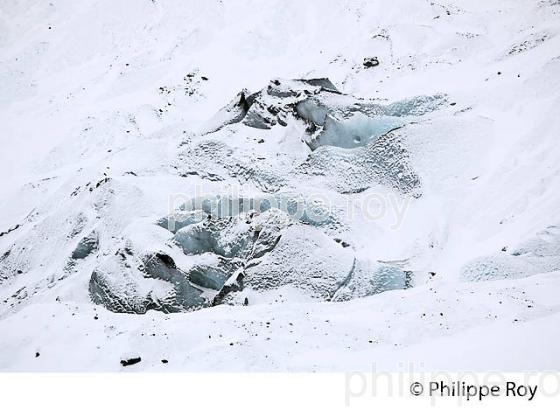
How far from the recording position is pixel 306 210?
82.4ft

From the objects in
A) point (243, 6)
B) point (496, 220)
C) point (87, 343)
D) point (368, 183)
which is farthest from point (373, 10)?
point (87, 343)

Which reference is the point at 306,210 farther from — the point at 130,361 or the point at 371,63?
the point at 371,63

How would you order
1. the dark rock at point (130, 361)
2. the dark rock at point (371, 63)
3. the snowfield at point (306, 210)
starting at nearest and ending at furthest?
the dark rock at point (130, 361)
the snowfield at point (306, 210)
the dark rock at point (371, 63)

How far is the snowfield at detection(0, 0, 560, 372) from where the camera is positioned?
17.0 metres

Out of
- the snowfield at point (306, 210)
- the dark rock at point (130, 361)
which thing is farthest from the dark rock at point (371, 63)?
the dark rock at point (130, 361)

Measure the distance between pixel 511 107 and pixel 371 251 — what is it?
1237 cm

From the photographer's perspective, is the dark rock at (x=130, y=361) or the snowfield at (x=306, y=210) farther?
the snowfield at (x=306, y=210)

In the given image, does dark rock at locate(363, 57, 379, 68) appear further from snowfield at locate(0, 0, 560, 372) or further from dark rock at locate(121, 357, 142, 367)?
dark rock at locate(121, 357, 142, 367)

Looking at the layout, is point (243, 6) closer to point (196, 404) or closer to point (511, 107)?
point (511, 107)

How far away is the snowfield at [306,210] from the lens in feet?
55.8

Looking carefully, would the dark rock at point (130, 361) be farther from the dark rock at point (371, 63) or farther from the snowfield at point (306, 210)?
the dark rock at point (371, 63)

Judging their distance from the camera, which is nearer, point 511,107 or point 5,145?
point 511,107

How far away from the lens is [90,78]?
50.2 m

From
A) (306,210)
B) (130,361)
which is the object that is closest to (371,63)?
(306,210)
